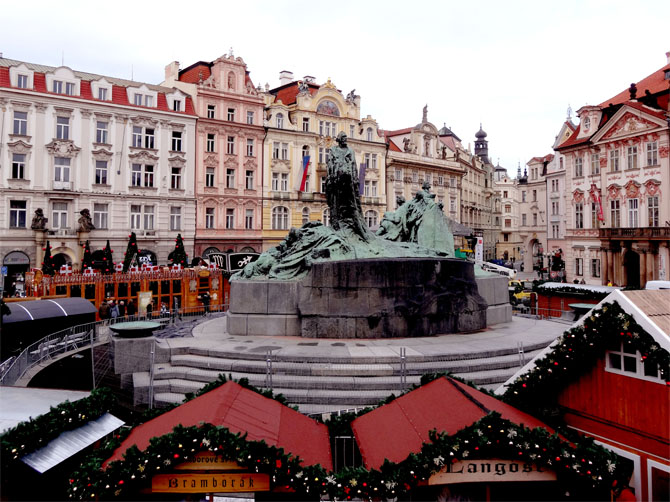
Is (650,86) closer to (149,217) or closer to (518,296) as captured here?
(518,296)

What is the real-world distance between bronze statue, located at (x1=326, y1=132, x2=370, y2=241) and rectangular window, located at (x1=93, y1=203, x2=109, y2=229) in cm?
2436

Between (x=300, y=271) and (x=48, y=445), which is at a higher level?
(x=300, y=271)

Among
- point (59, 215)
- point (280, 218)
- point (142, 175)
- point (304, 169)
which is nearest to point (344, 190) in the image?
point (59, 215)

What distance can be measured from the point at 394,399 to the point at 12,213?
32984 mm

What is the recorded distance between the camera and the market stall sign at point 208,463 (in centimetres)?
457

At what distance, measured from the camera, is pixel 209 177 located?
1606 inches

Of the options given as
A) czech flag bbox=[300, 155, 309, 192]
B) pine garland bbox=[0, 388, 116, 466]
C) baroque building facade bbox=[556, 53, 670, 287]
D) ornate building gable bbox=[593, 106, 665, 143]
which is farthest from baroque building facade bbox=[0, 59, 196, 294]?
ornate building gable bbox=[593, 106, 665, 143]

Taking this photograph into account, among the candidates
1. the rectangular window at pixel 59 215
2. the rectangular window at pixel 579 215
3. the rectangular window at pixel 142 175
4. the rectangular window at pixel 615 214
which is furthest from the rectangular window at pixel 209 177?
the rectangular window at pixel 615 214

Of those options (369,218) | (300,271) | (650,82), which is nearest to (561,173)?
(650,82)

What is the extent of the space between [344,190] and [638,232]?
1154 inches

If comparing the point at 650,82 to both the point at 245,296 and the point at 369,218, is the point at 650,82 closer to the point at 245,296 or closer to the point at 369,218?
the point at 369,218

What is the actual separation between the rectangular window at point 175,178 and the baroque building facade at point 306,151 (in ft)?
24.2

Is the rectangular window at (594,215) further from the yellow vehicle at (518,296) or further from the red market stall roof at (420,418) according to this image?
the red market stall roof at (420,418)

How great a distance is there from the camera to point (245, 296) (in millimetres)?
14688
